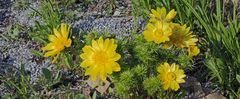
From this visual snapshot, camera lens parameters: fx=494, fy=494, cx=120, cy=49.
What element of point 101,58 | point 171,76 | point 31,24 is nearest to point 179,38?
point 171,76

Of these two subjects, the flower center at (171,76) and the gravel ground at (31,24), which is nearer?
the flower center at (171,76)

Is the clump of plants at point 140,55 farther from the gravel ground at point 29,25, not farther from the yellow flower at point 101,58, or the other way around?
the gravel ground at point 29,25

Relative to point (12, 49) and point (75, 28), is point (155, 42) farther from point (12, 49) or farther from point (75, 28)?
point (12, 49)

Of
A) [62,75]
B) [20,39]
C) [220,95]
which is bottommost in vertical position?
[220,95]

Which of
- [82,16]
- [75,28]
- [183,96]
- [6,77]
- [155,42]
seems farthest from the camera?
[82,16]

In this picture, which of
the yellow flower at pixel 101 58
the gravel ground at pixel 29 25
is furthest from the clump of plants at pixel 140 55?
the gravel ground at pixel 29 25

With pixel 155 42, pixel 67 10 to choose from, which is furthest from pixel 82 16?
pixel 155 42

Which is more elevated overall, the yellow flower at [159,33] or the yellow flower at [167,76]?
the yellow flower at [159,33]

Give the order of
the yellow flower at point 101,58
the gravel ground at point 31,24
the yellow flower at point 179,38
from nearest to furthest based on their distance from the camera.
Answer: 1. the yellow flower at point 101,58
2. the yellow flower at point 179,38
3. the gravel ground at point 31,24
